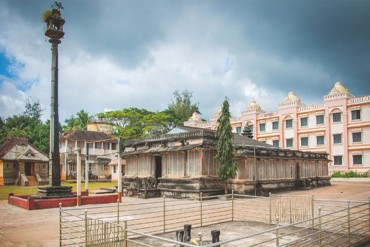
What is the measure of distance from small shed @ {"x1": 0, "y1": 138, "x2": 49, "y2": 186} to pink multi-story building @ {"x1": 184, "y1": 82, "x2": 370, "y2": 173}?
108ft

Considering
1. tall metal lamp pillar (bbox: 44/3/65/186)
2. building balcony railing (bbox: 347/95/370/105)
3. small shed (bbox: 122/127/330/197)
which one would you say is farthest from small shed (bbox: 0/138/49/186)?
building balcony railing (bbox: 347/95/370/105)

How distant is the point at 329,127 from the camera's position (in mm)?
43875

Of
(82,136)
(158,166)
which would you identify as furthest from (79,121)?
(158,166)

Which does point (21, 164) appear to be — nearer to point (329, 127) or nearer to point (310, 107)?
point (310, 107)

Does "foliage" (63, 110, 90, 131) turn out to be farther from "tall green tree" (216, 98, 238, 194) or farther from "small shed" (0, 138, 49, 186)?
"tall green tree" (216, 98, 238, 194)

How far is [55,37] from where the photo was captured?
66.8 feet

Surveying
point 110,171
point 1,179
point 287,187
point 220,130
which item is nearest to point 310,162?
point 287,187

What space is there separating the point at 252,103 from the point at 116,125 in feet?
77.9

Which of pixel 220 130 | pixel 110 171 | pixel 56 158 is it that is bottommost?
pixel 110 171

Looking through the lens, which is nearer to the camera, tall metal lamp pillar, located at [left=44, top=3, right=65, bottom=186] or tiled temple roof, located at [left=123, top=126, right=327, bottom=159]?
tall metal lamp pillar, located at [left=44, top=3, right=65, bottom=186]

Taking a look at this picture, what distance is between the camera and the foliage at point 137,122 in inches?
2034

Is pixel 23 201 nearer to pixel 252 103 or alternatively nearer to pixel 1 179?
pixel 1 179

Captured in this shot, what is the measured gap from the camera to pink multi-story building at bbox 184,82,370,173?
135 ft

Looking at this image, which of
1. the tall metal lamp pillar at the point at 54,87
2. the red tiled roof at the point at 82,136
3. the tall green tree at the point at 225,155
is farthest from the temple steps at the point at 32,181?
the tall green tree at the point at 225,155
